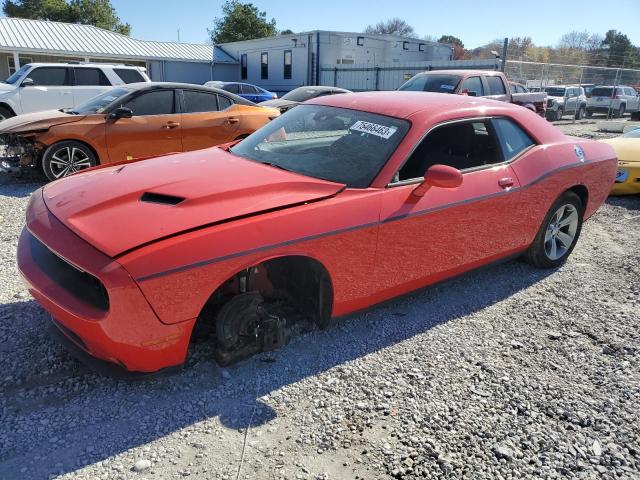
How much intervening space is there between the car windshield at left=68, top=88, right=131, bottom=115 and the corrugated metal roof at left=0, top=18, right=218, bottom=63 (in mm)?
23906

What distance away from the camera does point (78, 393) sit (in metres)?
2.63

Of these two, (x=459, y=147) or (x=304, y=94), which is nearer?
(x=459, y=147)

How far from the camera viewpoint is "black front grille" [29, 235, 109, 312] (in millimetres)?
2412

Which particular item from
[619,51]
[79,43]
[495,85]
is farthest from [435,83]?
[619,51]

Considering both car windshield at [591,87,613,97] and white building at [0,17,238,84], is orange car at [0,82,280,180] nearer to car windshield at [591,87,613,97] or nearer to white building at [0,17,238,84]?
car windshield at [591,87,613,97]

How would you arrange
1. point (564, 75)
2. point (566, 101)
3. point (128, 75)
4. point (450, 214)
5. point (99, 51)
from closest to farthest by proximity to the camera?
point (450, 214), point (128, 75), point (566, 101), point (564, 75), point (99, 51)

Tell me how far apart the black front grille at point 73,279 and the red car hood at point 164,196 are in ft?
0.81

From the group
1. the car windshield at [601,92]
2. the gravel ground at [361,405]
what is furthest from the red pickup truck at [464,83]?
the car windshield at [601,92]

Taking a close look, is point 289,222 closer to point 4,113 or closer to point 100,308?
point 100,308

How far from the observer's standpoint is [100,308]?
2348 mm

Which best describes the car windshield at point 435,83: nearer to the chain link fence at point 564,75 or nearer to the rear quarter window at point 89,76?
the rear quarter window at point 89,76

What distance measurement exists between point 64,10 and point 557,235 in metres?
56.0

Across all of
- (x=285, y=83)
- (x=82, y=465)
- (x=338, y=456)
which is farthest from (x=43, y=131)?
(x=285, y=83)

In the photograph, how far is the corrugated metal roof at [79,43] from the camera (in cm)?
2710
